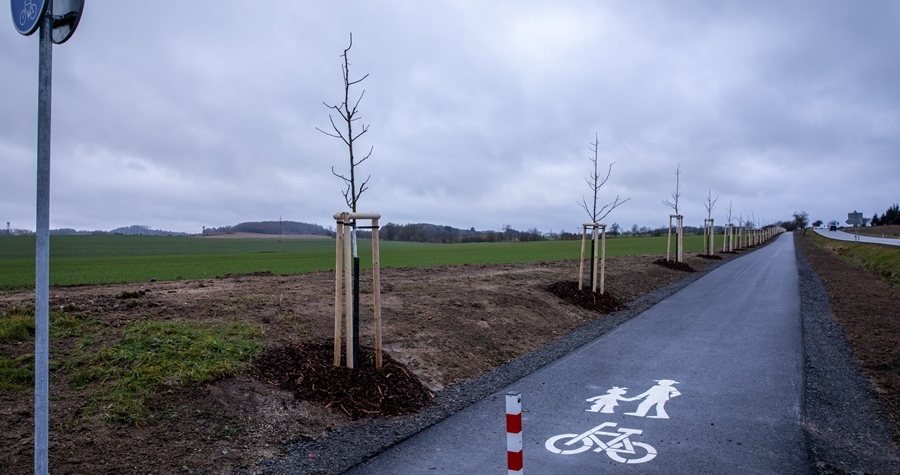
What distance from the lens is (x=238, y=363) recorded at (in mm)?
6590

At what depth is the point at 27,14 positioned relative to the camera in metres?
3.52

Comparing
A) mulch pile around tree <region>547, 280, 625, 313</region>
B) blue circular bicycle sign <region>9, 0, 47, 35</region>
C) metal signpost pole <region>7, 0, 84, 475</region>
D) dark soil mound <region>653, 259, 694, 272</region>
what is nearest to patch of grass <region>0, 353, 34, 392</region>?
metal signpost pole <region>7, 0, 84, 475</region>

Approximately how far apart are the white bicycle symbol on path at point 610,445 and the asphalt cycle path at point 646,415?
0.01 m

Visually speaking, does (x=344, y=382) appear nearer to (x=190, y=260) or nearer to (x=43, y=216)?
(x=43, y=216)

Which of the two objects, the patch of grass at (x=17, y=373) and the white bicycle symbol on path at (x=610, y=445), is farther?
the patch of grass at (x=17, y=373)

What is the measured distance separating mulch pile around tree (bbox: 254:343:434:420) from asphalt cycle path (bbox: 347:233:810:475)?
30.3 inches

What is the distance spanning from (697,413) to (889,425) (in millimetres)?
1955

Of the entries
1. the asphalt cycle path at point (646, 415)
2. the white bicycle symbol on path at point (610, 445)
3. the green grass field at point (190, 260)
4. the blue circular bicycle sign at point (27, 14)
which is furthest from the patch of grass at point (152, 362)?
the green grass field at point (190, 260)

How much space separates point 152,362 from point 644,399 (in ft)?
19.3

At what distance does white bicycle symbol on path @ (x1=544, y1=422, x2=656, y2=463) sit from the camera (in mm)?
5160

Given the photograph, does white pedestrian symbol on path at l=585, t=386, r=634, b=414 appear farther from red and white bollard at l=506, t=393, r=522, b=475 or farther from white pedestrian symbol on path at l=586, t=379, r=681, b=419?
red and white bollard at l=506, t=393, r=522, b=475

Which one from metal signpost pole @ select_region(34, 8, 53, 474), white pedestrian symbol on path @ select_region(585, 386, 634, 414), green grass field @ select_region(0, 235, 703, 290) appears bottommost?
white pedestrian symbol on path @ select_region(585, 386, 634, 414)

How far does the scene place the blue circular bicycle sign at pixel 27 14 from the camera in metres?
3.41

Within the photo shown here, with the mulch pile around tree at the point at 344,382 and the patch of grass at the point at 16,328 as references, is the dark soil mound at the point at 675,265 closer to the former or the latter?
the mulch pile around tree at the point at 344,382
